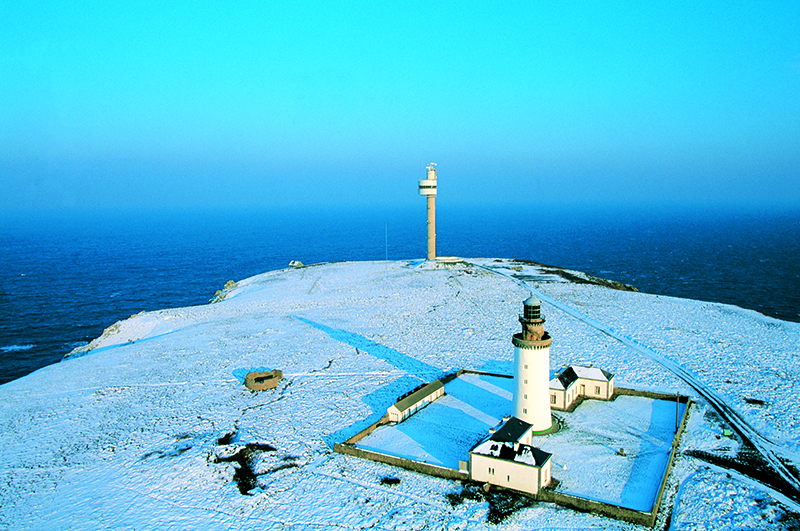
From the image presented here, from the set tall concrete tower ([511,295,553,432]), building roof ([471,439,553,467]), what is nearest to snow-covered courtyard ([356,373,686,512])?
tall concrete tower ([511,295,553,432])

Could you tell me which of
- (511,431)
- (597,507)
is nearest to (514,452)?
(511,431)

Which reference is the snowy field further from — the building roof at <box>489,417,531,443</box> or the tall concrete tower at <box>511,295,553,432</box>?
the building roof at <box>489,417,531,443</box>

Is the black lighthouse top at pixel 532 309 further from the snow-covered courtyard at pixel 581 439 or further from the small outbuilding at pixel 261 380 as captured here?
the small outbuilding at pixel 261 380

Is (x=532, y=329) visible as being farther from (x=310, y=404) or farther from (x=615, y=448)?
(x=310, y=404)

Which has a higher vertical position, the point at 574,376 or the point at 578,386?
the point at 574,376

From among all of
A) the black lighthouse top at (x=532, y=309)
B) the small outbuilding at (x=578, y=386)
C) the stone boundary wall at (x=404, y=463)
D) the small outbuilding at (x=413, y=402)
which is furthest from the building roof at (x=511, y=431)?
the small outbuilding at (x=413, y=402)

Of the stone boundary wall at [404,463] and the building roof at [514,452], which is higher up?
the building roof at [514,452]
